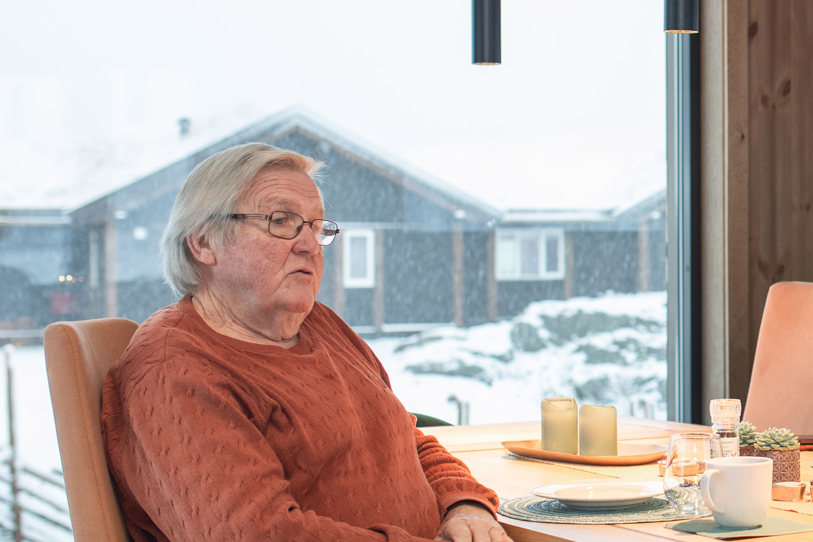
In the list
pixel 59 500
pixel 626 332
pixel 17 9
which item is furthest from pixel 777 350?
pixel 17 9

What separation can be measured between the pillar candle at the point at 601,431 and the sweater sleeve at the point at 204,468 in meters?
0.71

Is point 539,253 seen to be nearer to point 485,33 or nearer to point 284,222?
point 485,33

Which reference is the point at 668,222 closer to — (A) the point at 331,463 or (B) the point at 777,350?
(B) the point at 777,350

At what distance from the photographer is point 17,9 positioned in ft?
8.89

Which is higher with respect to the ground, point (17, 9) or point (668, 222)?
point (17, 9)

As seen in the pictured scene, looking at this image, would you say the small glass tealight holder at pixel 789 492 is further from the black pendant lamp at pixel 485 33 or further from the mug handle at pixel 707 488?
the black pendant lamp at pixel 485 33

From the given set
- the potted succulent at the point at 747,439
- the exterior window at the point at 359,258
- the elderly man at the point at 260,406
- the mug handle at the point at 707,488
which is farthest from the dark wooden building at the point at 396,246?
the mug handle at the point at 707,488

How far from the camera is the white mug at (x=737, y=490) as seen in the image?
1368 mm

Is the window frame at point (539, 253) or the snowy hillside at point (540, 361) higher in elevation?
the window frame at point (539, 253)

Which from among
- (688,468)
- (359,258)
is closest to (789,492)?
(688,468)

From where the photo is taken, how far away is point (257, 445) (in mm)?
1373

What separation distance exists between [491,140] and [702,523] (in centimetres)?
200

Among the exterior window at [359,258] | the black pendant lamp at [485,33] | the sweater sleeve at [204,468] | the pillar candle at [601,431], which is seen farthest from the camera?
the exterior window at [359,258]

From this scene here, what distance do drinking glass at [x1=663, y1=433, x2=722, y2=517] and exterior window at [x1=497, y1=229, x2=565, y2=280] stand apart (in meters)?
1.84
